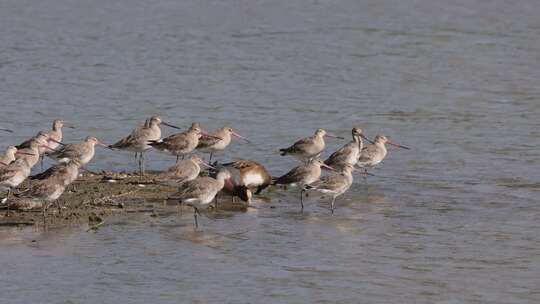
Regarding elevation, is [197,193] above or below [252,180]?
above

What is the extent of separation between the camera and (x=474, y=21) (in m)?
31.6

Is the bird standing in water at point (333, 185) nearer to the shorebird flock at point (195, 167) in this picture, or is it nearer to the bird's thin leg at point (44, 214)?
the shorebird flock at point (195, 167)

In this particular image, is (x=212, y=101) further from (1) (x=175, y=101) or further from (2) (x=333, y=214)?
(2) (x=333, y=214)

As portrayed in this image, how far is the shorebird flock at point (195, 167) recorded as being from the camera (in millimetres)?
14219

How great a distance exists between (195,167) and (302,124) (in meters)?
5.55

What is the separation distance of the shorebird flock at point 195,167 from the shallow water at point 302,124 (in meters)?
0.35

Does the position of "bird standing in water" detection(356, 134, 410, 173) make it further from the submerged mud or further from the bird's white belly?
the submerged mud

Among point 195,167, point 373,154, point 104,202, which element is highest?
point 195,167

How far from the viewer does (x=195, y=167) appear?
1573 cm

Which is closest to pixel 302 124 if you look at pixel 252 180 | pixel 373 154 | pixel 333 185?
pixel 373 154

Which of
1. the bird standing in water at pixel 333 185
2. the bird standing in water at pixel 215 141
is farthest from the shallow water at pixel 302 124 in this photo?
the bird standing in water at pixel 215 141

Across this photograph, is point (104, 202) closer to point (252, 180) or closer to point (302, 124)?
point (252, 180)

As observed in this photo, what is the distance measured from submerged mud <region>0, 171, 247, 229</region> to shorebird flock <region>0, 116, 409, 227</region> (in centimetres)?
15

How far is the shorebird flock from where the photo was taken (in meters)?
14.2
